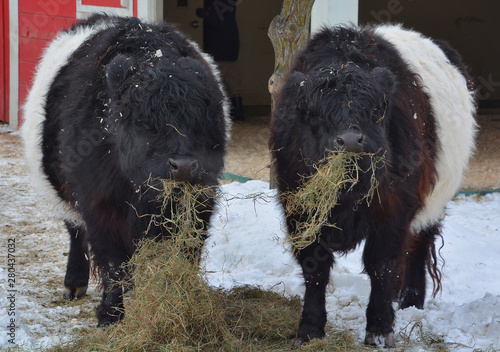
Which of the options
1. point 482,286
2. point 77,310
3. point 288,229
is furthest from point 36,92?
point 482,286

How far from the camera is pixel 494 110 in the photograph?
1446 centimetres

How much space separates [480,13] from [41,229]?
11596mm

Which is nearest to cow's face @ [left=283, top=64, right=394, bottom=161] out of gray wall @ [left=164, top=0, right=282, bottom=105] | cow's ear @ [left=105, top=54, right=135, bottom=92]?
cow's ear @ [left=105, top=54, right=135, bottom=92]

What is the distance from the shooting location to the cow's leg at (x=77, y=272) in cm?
520

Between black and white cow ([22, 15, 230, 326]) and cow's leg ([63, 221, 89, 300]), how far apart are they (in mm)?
520

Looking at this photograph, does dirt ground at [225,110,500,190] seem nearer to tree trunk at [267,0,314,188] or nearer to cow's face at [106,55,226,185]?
tree trunk at [267,0,314,188]

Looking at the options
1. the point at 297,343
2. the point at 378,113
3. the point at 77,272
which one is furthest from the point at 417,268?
the point at 77,272

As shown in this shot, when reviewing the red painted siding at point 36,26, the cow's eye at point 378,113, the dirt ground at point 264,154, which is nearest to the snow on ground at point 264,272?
the cow's eye at point 378,113

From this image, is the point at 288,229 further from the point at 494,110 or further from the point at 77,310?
the point at 494,110

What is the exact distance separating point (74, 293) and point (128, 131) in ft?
6.26

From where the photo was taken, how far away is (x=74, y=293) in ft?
17.2

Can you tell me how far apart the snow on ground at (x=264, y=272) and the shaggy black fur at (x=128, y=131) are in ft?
1.57

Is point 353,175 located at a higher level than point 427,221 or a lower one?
higher

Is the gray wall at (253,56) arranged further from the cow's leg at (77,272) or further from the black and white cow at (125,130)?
the black and white cow at (125,130)
